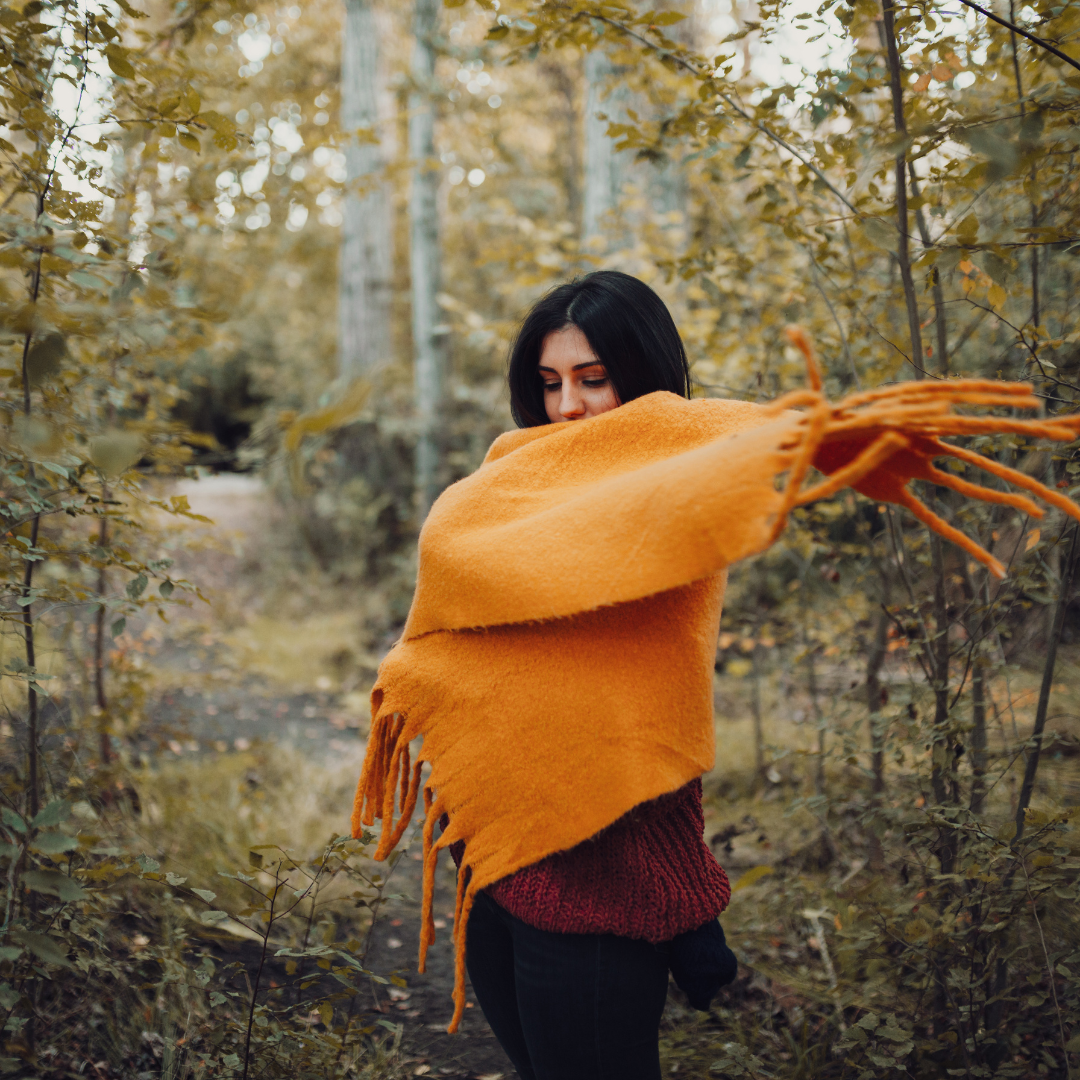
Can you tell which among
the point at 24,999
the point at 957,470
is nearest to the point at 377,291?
the point at 957,470

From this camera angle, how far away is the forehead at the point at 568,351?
158 centimetres

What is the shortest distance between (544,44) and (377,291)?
20.6 ft

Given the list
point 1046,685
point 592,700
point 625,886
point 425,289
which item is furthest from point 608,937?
point 425,289

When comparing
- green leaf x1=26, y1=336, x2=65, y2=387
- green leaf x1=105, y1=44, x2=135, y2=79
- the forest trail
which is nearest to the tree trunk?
the forest trail

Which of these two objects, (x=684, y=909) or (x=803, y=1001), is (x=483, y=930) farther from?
(x=803, y=1001)

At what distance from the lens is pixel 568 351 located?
5.22ft

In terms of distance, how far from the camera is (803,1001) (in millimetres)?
2283

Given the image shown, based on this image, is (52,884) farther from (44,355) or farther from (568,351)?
(568,351)

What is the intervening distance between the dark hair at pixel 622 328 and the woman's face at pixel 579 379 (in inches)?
0.6

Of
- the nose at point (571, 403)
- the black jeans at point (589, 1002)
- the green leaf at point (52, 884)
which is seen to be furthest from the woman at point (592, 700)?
the green leaf at point (52, 884)

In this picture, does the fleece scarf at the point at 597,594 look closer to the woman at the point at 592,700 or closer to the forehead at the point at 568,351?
the woman at the point at 592,700

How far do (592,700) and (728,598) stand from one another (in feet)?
10.2

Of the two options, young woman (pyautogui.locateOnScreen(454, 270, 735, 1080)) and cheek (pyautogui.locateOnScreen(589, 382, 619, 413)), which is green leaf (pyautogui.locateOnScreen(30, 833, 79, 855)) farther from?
cheek (pyautogui.locateOnScreen(589, 382, 619, 413))

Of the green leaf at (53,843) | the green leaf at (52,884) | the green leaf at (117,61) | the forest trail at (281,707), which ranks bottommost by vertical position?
the forest trail at (281,707)
